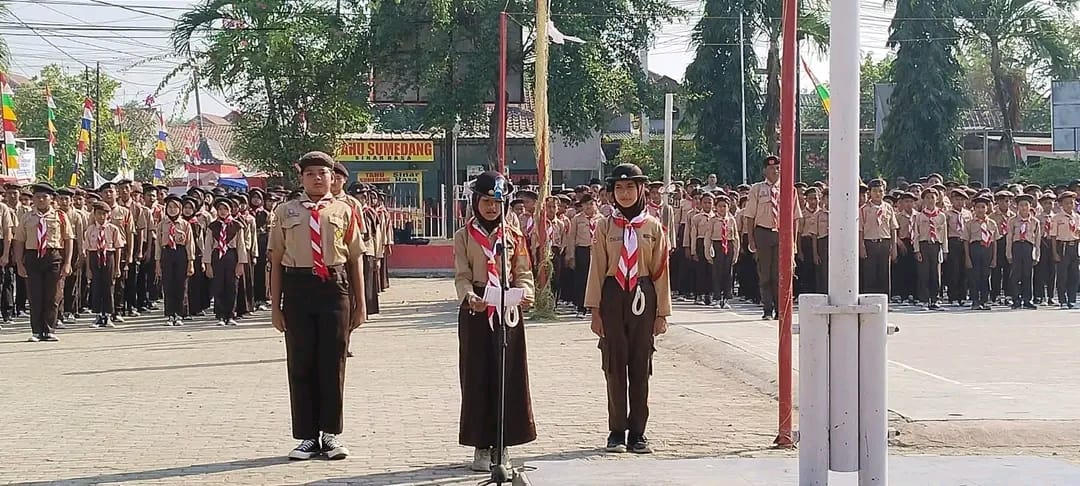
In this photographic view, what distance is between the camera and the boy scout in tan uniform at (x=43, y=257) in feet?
54.6

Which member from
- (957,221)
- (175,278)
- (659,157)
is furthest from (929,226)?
(659,157)

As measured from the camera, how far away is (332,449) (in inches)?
333

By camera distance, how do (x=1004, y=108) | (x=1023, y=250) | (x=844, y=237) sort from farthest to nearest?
(x=1004, y=108) → (x=1023, y=250) → (x=844, y=237)

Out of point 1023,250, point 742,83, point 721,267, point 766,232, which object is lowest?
point 721,267

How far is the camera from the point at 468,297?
795 centimetres

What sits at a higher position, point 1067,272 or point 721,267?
point 721,267

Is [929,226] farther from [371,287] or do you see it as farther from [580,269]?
[371,287]

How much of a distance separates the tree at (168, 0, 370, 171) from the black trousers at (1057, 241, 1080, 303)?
53.3 ft

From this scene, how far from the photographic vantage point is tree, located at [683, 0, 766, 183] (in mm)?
40625

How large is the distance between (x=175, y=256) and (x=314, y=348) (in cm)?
1178

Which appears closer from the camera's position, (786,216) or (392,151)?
(786,216)

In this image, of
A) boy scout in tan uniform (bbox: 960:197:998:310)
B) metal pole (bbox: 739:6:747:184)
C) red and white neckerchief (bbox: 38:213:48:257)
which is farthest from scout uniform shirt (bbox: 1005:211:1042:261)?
metal pole (bbox: 739:6:747:184)

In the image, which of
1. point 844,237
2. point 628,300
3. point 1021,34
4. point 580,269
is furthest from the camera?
point 1021,34

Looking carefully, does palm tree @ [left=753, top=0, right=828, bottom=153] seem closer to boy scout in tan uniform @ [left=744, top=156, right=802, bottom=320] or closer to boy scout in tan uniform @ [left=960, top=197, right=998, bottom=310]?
boy scout in tan uniform @ [left=960, top=197, right=998, bottom=310]
